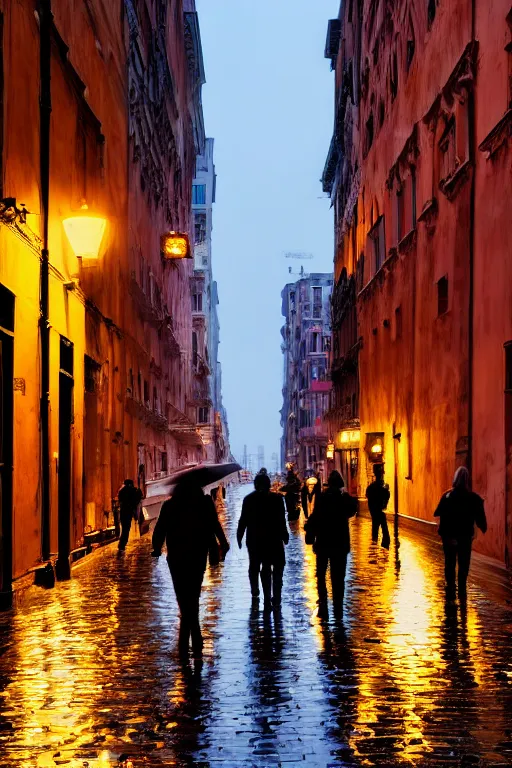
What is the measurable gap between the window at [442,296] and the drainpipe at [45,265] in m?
11.7

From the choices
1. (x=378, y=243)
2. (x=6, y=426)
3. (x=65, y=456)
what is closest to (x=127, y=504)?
(x=65, y=456)

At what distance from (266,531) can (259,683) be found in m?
4.93

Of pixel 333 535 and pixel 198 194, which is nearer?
pixel 333 535

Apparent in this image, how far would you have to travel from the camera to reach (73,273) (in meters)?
20.7

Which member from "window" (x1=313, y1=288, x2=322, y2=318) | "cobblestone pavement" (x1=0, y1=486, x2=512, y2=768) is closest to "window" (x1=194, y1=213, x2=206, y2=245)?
"window" (x1=313, y1=288, x2=322, y2=318)

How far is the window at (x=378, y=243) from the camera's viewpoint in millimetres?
39406

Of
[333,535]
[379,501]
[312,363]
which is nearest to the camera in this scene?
[333,535]

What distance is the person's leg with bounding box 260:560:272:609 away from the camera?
13898mm

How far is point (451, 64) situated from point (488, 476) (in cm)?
974

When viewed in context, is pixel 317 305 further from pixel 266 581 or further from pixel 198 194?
pixel 266 581

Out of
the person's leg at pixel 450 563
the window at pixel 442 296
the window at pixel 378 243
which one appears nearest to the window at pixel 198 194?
the window at pixel 378 243

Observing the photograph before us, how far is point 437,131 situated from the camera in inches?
1073

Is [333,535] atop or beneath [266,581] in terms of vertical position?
atop

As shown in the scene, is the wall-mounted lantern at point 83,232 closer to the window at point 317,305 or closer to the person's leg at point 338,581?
the person's leg at point 338,581
